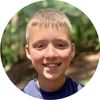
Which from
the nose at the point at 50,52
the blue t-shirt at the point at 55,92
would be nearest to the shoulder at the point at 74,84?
the blue t-shirt at the point at 55,92

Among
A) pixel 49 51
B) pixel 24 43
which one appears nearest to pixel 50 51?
pixel 49 51

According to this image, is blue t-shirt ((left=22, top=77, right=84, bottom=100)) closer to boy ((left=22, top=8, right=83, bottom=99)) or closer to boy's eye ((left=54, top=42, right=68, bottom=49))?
boy ((left=22, top=8, right=83, bottom=99))

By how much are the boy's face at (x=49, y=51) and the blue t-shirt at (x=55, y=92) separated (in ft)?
0.16

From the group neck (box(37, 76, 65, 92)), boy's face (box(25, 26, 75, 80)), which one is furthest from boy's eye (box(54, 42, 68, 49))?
neck (box(37, 76, 65, 92))

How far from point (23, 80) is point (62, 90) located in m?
0.17

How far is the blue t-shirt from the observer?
7.83ft

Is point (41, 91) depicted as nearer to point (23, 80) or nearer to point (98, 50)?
point (23, 80)

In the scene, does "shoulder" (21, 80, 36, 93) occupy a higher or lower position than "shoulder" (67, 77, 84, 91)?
higher

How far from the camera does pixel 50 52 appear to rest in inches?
92.6

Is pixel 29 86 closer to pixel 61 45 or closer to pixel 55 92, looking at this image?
pixel 55 92

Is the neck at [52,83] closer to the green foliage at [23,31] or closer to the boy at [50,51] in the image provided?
the boy at [50,51]

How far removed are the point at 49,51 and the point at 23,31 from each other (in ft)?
0.45

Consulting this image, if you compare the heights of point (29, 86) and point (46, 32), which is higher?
point (46, 32)

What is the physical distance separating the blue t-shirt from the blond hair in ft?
0.66
